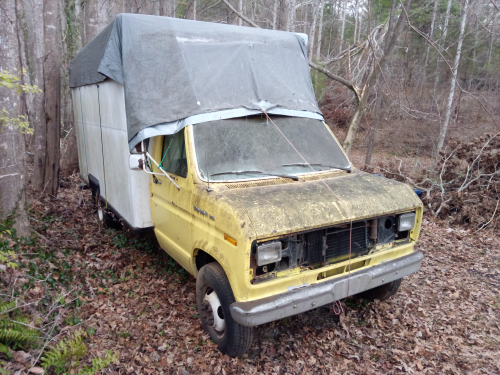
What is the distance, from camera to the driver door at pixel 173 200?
12.9 ft

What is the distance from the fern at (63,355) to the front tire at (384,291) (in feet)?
10.7

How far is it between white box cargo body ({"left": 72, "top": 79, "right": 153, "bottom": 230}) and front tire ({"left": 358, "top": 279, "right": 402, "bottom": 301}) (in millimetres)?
3008

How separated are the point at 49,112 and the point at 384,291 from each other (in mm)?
7503

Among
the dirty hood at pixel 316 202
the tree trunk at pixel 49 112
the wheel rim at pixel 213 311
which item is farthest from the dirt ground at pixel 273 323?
the tree trunk at pixel 49 112

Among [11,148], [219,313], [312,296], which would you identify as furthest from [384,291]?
[11,148]

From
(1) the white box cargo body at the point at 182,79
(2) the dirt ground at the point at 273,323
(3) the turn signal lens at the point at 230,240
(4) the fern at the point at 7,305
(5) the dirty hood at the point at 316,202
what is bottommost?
(2) the dirt ground at the point at 273,323

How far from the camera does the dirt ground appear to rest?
3613 mm

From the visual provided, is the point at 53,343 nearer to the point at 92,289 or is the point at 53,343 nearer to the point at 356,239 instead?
the point at 92,289

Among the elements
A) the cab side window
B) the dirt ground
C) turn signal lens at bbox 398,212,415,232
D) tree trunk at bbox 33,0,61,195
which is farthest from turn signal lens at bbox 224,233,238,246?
tree trunk at bbox 33,0,61,195

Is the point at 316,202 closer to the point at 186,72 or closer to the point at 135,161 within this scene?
the point at 135,161

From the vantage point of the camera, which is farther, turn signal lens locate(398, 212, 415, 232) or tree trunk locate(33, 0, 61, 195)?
tree trunk locate(33, 0, 61, 195)

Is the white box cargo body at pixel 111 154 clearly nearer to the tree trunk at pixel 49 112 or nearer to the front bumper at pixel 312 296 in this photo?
the tree trunk at pixel 49 112

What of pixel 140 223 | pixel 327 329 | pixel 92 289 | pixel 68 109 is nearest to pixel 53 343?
pixel 92 289

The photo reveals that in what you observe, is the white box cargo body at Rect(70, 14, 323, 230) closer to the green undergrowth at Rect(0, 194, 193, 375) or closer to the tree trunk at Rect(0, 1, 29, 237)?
the green undergrowth at Rect(0, 194, 193, 375)
